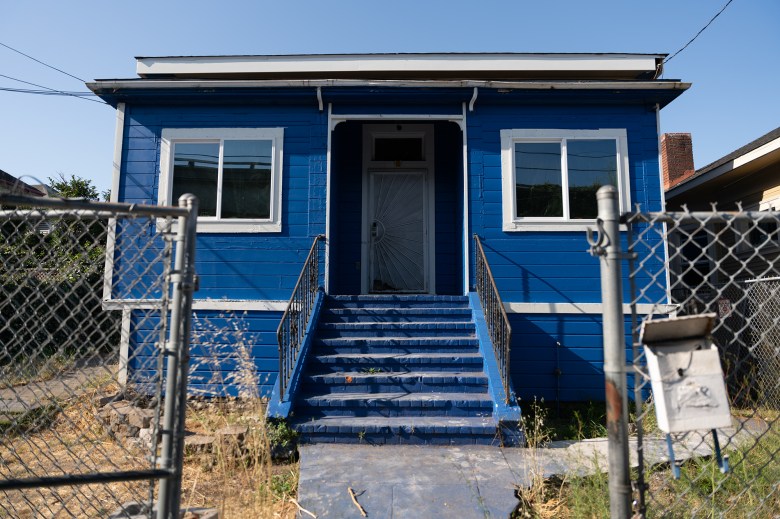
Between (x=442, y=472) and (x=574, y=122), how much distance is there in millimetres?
5641

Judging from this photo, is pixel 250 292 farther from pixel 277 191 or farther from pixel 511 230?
pixel 511 230

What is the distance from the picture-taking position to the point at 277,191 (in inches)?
279

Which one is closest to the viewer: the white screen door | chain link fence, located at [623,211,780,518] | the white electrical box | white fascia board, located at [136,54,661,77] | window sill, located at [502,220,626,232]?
the white electrical box

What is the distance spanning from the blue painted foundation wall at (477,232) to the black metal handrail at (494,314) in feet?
1.07

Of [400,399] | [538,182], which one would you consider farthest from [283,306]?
[538,182]

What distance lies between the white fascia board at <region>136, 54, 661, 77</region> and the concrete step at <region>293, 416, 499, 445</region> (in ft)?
19.6

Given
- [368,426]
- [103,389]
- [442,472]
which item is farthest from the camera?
[103,389]

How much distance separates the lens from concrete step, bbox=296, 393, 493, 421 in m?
4.73

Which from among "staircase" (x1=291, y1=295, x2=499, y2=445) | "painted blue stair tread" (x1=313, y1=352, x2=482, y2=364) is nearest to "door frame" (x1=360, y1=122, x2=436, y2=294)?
"staircase" (x1=291, y1=295, x2=499, y2=445)

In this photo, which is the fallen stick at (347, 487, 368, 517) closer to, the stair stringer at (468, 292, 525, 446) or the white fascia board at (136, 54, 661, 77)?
the stair stringer at (468, 292, 525, 446)

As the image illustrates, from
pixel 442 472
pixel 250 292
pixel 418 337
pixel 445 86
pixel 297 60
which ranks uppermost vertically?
pixel 297 60

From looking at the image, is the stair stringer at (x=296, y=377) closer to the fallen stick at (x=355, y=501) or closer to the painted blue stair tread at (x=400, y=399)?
the painted blue stair tread at (x=400, y=399)

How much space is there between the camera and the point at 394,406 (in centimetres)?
479

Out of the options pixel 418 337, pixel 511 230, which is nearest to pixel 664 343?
pixel 418 337
